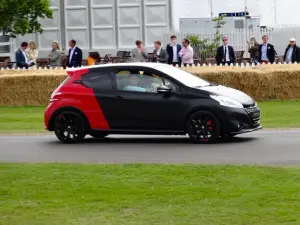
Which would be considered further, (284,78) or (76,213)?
(284,78)

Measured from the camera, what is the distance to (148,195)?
1319 centimetres

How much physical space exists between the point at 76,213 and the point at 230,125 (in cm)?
845

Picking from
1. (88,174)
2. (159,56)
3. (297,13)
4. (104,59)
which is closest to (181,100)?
(88,174)

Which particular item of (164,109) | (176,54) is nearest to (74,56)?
(176,54)

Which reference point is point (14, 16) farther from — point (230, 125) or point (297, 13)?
point (230, 125)

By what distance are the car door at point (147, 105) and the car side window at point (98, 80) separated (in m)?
0.17

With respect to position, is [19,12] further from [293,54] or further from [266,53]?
[293,54]

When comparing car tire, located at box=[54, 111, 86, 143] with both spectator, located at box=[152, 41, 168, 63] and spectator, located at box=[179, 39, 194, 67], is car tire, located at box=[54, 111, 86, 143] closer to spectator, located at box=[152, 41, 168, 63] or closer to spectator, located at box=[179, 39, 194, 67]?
spectator, located at box=[152, 41, 168, 63]

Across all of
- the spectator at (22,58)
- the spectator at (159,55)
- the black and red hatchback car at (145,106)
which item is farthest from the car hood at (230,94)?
the spectator at (22,58)

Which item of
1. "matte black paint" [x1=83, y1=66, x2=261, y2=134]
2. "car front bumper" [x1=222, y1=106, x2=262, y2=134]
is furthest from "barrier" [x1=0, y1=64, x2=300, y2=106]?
"car front bumper" [x1=222, y1=106, x2=262, y2=134]

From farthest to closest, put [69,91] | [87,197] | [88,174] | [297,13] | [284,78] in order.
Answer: [297,13], [284,78], [69,91], [88,174], [87,197]

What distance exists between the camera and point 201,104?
20.2 m

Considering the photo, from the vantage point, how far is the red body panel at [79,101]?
833 inches

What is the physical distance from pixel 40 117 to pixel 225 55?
973 cm
